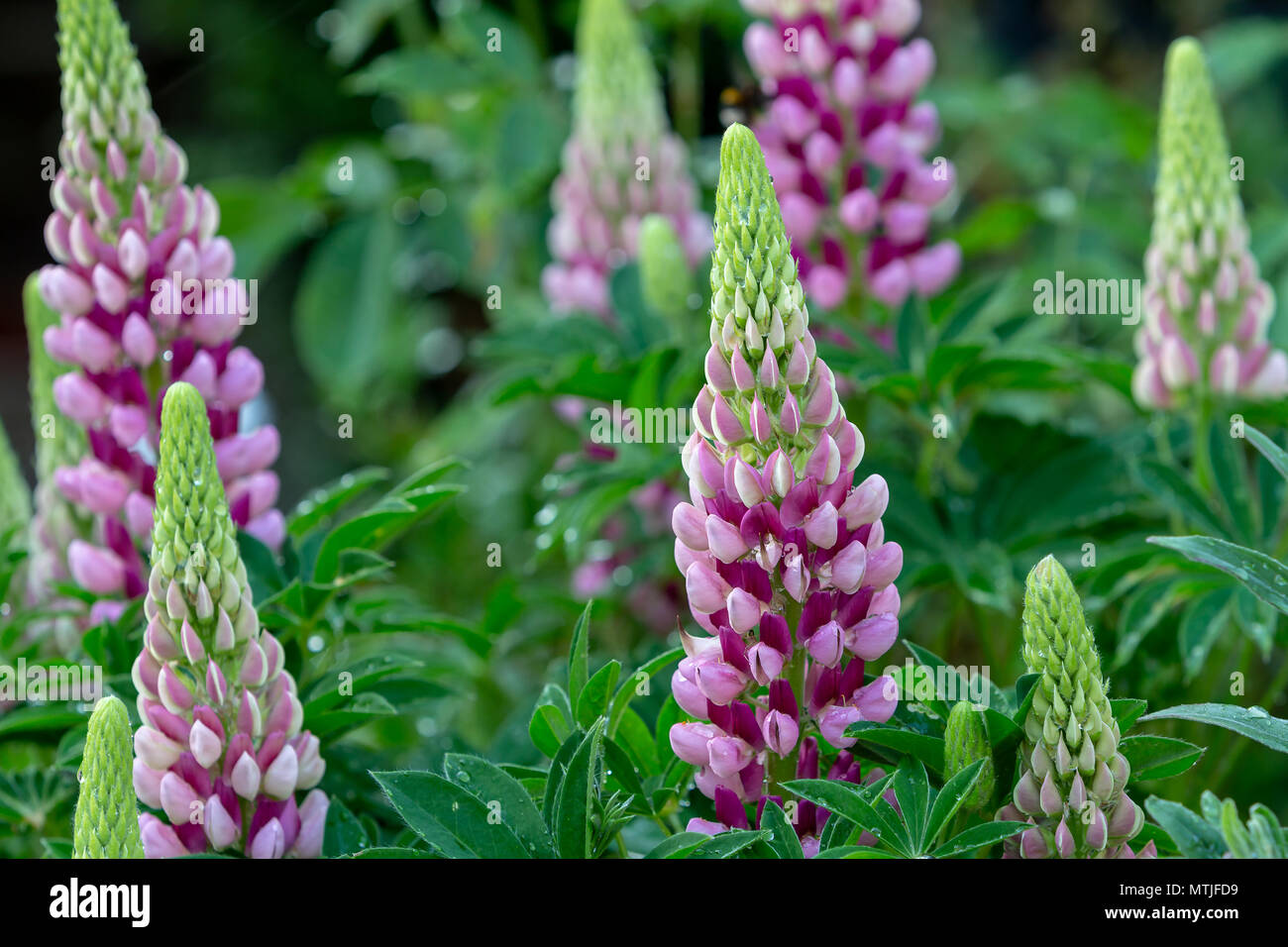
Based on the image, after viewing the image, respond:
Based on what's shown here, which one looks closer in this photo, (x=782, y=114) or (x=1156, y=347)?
(x=1156, y=347)

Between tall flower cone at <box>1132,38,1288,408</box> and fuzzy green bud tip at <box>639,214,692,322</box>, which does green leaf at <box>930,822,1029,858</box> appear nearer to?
tall flower cone at <box>1132,38,1288,408</box>

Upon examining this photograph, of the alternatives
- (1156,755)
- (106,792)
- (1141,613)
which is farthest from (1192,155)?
(106,792)

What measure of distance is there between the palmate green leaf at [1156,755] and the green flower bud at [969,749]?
95 millimetres

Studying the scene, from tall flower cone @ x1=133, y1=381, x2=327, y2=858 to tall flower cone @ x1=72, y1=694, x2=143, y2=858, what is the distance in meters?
0.10

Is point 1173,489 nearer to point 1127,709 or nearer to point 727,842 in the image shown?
point 1127,709

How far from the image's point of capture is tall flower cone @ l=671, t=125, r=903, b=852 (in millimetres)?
909

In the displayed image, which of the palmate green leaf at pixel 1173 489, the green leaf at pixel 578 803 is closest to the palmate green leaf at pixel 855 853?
the green leaf at pixel 578 803

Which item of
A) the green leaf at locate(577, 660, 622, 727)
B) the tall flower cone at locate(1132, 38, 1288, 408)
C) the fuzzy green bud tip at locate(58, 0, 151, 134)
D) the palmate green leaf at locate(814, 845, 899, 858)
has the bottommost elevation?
the palmate green leaf at locate(814, 845, 899, 858)

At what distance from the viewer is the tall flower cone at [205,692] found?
3.18 ft

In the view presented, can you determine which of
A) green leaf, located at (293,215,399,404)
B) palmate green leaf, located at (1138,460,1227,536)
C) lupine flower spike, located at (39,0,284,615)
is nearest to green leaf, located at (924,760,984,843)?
palmate green leaf, located at (1138,460,1227,536)
